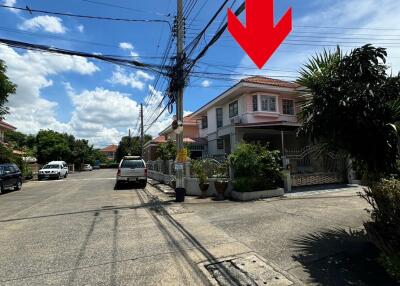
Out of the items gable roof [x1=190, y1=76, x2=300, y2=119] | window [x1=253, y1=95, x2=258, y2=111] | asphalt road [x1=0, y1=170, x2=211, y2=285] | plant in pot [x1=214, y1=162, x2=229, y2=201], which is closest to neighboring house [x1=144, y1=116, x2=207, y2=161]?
gable roof [x1=190, y1=76, x2=300, y2=119]

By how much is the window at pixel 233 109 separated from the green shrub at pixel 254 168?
30.7 feet

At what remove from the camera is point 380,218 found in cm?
550

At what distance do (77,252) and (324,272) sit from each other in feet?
14.0

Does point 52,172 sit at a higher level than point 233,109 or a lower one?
lower

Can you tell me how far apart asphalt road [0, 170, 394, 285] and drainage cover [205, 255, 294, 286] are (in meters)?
0.08

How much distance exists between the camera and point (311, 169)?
52.9ft

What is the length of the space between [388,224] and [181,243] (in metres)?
3.72

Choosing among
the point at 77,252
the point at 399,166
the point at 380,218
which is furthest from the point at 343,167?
the point at 77,252

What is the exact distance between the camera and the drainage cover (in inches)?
188

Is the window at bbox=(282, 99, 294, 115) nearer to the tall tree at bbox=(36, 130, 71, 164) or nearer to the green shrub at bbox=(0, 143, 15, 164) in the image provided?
the green shrub at bbox=(0, 143, 15, 164)

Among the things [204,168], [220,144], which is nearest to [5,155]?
[220,144]

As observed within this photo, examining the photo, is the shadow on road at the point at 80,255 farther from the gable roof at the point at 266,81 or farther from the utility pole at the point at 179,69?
the gable roof at the point at 266,81

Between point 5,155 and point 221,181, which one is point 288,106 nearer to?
point 221,181

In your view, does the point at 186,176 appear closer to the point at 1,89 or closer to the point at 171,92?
the point at 171,92
